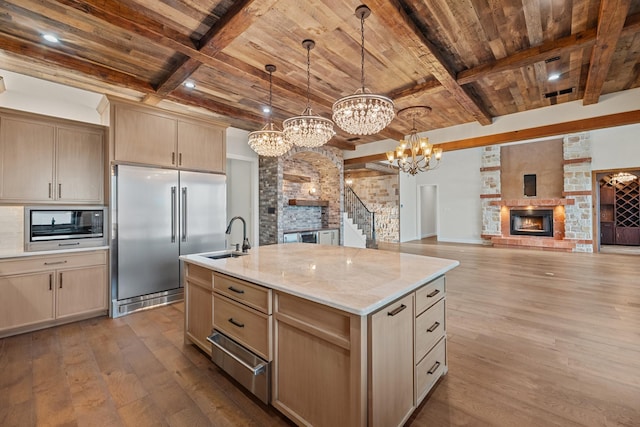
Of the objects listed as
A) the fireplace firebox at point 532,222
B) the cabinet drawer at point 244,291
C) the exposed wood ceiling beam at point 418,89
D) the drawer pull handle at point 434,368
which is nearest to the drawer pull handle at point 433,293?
the drawer pull handle at point 434,368

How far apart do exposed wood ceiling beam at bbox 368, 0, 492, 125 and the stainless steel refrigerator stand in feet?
10.1

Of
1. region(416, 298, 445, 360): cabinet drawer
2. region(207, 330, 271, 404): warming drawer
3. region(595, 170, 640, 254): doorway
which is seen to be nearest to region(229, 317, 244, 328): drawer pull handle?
region(207, 330, 271, 404): warming drawer

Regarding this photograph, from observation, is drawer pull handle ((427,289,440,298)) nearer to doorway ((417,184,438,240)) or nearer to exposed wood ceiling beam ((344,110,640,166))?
exposed wood ceiling beam ((344,110,640,166))

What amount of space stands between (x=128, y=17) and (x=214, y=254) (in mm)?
2082

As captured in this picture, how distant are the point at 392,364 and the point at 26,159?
13.5ft

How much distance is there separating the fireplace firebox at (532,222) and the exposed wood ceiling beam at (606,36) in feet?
19.1

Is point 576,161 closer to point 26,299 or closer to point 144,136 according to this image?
point 144,136

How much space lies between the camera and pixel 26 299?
9.45 ft

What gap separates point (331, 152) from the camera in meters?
7.14

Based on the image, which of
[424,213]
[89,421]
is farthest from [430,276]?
[424,213]

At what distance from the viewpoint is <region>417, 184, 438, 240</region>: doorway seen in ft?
36.5

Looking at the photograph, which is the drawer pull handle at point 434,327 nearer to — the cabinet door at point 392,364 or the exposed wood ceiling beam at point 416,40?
the cabinet door at point 392,364

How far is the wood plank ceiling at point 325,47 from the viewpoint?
2.33 metres

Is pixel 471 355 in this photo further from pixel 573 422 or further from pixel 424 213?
pixel 424 213
